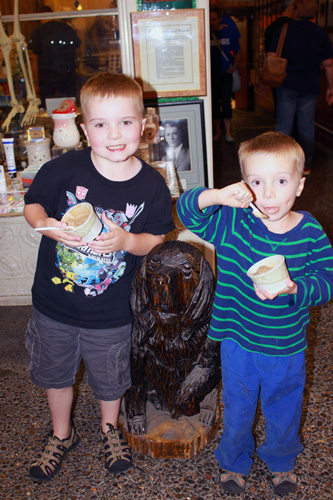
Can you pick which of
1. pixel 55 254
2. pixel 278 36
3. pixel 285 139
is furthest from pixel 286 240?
pixel 278 36

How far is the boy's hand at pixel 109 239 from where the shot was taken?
162 centimetres

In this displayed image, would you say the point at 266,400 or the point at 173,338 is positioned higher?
the point at 173,338

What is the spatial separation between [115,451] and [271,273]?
3.57 feet

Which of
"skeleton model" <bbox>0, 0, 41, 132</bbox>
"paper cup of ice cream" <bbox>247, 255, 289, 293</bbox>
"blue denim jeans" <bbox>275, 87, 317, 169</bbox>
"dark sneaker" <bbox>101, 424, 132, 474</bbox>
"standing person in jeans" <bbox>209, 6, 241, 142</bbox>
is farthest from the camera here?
"standing person in jeans" <bbox>209, 6, 241, 142</bbox>

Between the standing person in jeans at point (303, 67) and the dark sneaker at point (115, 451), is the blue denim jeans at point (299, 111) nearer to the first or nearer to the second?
the standing person in jeans at point (303, 67)

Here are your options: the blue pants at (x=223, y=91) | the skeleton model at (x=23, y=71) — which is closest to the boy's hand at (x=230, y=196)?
the skeleton model at (x=23, y=71)

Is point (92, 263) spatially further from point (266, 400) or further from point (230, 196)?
point (266, 400)

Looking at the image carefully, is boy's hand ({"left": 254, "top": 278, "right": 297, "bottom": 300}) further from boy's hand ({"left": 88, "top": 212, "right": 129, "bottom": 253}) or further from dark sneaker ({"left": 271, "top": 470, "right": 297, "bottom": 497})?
dark sneaker ({"left": 271, "top": 470, "right": 297, "bottom": 497})

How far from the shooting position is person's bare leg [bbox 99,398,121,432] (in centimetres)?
203

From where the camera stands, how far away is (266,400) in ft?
5.78

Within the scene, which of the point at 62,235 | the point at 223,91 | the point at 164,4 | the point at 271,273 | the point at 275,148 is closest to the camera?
the point at 271,273

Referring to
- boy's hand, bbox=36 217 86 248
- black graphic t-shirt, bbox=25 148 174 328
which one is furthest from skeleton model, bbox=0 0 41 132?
boy's hand, bbox=36 217 86 248

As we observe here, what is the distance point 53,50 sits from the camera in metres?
3.46

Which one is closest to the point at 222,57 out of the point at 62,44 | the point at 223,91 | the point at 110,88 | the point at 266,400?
the point at 223,91
